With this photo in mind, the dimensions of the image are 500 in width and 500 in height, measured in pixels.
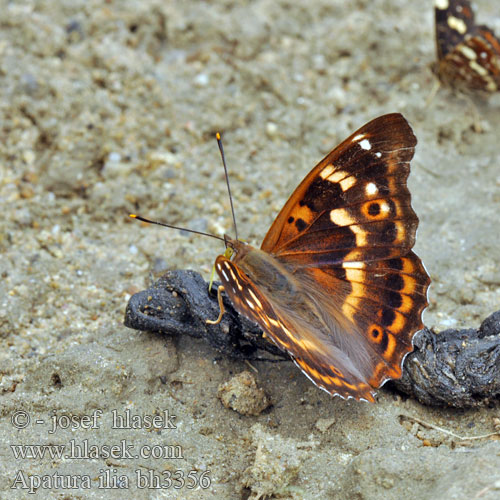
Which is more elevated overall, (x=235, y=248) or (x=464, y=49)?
(x=464, y=49)

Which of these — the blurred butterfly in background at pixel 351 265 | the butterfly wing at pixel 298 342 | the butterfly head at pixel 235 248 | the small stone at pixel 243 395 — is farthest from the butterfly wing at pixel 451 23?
the small stone at pixel 243 395

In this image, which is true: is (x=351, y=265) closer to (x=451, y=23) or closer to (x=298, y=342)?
(x=298, y=342)

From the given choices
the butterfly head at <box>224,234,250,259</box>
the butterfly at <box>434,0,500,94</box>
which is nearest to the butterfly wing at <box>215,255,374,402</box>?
the butterfly head at <box>224,234,250,259</box>

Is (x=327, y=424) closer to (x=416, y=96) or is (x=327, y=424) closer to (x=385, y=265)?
(x=385, y=265)

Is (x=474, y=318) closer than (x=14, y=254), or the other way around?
(x=474, y=318)

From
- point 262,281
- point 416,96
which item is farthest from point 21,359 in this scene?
point 416,96

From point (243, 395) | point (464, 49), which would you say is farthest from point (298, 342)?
point (464, 49)
